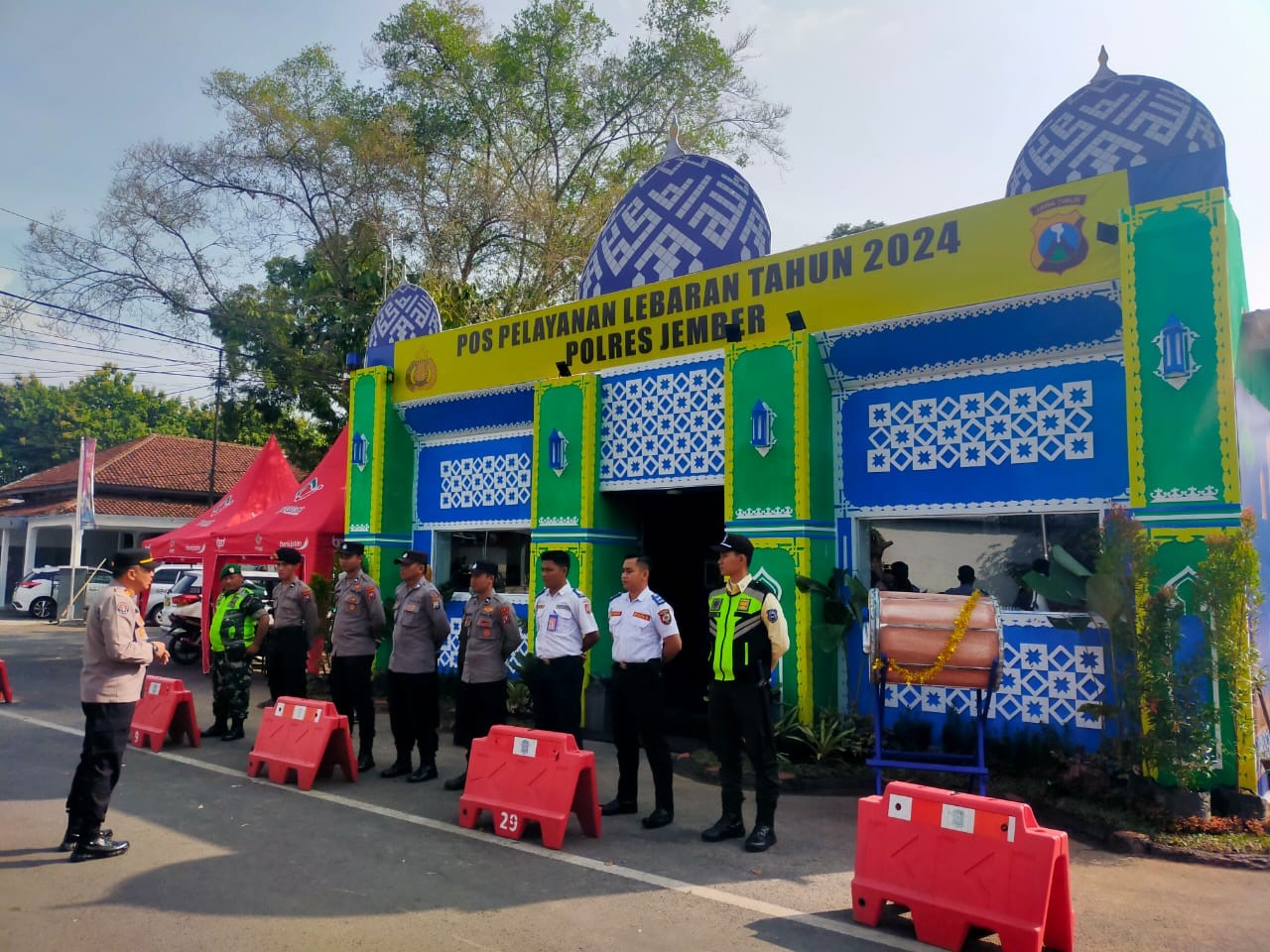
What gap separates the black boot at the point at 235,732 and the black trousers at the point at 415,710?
2460mm

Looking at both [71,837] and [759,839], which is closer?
[71,837]

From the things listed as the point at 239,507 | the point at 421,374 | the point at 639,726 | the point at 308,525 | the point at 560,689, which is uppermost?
the point at 421,374

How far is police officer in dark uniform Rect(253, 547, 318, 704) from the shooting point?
8.89 meters

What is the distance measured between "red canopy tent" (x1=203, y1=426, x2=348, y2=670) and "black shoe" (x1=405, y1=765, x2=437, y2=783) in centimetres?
615

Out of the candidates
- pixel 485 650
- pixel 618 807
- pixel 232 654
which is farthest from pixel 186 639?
pixel 618 807

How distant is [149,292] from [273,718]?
51.0ft

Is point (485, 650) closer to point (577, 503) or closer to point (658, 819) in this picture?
point (658, 819)

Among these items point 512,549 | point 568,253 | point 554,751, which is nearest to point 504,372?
point 512,549

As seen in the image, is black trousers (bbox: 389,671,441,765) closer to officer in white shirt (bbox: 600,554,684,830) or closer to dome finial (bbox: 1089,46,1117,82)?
officer in white shirt (bbox: 600,554,684,830)

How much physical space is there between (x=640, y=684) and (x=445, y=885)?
6.17ft

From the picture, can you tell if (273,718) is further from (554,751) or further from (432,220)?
(432,220)

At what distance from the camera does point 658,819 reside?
6215mm

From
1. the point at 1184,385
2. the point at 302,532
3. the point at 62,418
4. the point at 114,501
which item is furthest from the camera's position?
the point at 62,418

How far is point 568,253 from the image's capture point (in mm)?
20812
